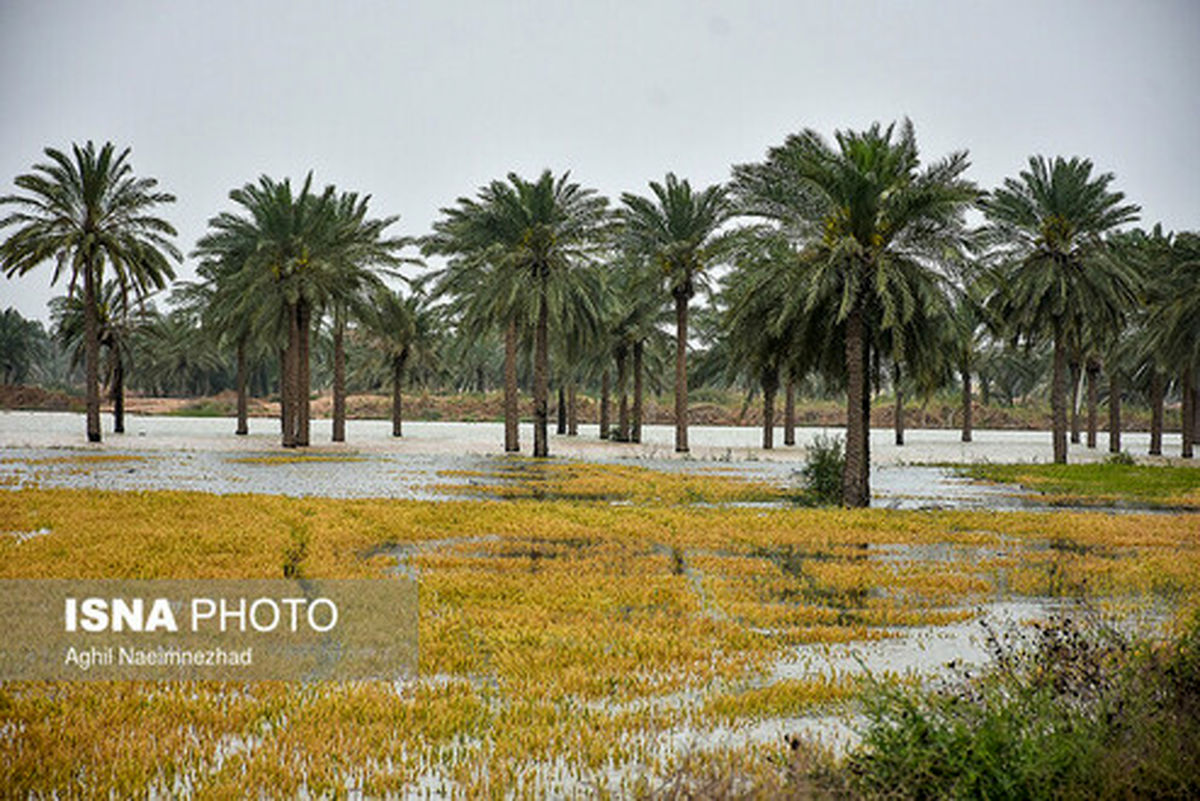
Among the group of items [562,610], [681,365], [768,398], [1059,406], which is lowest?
[562,610]

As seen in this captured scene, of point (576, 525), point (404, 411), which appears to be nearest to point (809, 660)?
point (576, 525)

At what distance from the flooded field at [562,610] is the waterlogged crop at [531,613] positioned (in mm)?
27

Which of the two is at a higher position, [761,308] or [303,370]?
[761,308]

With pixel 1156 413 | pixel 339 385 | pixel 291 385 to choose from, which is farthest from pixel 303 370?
pixel 1156 413

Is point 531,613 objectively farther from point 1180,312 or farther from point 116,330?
point 116,330

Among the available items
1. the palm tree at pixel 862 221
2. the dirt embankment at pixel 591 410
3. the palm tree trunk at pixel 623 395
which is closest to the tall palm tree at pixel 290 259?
the palm tree trunk at pixel 623 395

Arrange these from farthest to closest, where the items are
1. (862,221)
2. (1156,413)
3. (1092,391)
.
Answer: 1. (1092,391)
2. (1156,413)
3. (862,221)

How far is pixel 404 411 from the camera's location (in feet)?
301

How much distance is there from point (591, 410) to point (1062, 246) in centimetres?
6706

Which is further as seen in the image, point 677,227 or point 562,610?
point 677,227

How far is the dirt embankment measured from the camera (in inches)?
3391

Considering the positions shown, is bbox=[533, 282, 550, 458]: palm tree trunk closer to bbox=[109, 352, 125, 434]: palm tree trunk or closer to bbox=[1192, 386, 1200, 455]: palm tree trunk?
bbox=[109, 352, 125, 434]: palm tree trunk

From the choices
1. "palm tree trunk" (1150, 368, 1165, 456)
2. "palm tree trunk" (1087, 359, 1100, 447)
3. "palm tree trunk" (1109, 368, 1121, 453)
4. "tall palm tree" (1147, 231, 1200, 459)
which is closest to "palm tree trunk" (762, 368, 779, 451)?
"tall palm tree" (1147, 231, 1200, 459)

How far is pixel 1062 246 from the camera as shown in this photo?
105 ft
